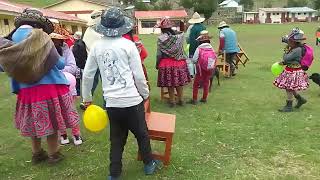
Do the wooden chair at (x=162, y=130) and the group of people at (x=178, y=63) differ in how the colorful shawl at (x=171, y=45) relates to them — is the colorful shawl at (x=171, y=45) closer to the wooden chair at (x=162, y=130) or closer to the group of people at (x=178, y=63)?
the group of people at (x=178, y=63)

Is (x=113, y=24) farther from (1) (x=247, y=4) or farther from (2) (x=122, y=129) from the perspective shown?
(1) (x=247, y=4)

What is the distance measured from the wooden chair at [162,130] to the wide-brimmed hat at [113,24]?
3.96 feet

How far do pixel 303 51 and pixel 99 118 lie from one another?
4116mm

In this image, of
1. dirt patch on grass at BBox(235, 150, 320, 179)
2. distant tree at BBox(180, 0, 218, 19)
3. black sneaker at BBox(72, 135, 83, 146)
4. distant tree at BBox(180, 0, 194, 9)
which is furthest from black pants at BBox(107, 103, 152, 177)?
distant tree at BBox(180, 0, 194, 9)

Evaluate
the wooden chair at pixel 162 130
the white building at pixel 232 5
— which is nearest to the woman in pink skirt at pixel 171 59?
the wooden chair at pixel 162 130

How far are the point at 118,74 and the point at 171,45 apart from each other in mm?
3394

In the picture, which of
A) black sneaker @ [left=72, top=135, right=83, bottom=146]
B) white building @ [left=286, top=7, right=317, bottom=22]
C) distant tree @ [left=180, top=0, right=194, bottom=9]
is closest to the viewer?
black sneaker @ [left=72, top=135, right=83, bottom=146]

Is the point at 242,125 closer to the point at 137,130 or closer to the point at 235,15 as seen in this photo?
the point at 137,130

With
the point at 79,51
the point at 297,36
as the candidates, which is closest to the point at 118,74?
the point at 79,51

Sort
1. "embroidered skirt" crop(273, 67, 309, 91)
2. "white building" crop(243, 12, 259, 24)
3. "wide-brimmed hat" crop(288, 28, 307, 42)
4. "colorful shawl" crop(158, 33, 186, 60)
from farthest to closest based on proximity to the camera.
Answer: "white building" crop(243, 12, 259, 24)
"colorful shawl" crop(158, 33, 186, 60)
"embroidered skirt" crop(273, 67, 309, 91)
"wide-brimmed hat" crop(288, 28, 307, 42)

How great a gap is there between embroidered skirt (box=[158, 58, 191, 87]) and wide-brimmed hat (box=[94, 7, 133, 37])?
3402 millimetres

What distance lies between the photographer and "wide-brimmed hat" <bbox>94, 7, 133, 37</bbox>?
3.93 meters

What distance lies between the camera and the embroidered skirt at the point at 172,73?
291 inches

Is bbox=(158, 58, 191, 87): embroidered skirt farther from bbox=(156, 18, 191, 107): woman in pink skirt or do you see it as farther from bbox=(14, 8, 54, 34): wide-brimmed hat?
bbox=(14, 8, 54, 34): wide-brimmed hat
